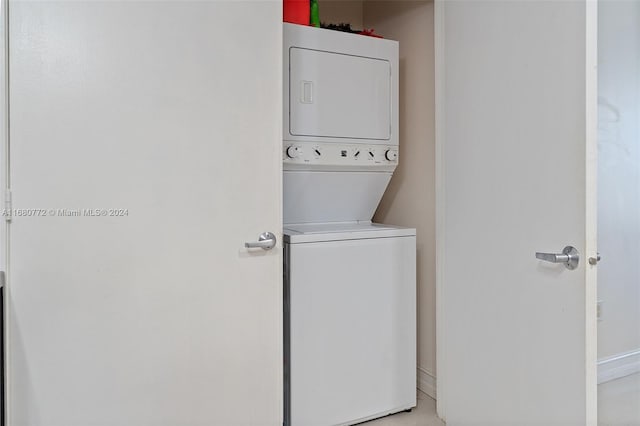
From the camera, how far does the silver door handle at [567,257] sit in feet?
4.71

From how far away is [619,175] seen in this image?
1.91 metres

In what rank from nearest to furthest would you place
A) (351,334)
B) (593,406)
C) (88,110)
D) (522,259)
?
1. (593,406)
2. (88,110)
3. (522,259)
4. (351,334)

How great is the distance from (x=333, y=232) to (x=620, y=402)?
4.53 feet

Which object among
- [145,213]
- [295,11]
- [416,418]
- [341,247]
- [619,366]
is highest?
[295,11]

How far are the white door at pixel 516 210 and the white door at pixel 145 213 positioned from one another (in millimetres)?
789

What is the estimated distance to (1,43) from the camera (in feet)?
4.66

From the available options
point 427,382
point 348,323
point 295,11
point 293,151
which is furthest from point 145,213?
point 427,382

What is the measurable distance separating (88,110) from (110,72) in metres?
0.15

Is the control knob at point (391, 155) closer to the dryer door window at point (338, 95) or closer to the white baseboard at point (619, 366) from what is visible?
the dryer door window at point (338, 95)

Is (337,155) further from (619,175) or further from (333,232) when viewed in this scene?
(619,175)

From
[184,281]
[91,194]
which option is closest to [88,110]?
[91,194]

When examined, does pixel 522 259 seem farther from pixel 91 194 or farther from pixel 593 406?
pixel 91 194

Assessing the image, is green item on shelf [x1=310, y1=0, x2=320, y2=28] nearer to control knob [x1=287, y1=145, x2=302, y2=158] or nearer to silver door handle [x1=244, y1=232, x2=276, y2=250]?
control knob [x1=287, y1=145, x2=302, y2=158]

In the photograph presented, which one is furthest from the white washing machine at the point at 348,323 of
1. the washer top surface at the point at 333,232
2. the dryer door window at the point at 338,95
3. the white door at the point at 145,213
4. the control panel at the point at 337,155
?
the dryer door window at the point at 338,95
